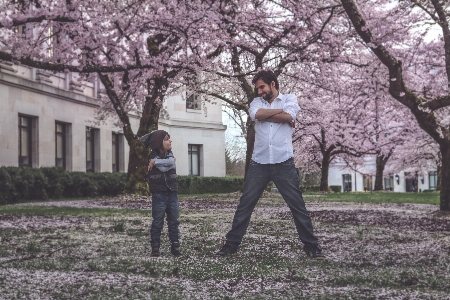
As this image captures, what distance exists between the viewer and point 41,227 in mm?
10977

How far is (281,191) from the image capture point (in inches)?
257

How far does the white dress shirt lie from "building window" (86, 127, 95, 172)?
29633mm

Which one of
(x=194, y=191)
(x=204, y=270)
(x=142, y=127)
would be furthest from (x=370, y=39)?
(x=194, y=191)

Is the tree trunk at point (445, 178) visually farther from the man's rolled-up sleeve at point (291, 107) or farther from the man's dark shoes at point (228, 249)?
the man's dark shoes at point (228, 249)

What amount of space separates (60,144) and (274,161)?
Answer: 27.3 m

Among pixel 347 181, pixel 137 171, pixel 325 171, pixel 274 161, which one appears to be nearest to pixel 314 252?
pixel 274 161

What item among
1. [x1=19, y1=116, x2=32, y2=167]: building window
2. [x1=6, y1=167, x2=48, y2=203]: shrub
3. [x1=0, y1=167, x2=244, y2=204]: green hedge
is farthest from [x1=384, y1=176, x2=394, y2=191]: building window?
[x1=6, y1=167, x2=48, y2=203]: shrub

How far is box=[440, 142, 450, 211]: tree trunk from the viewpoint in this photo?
14234 mm

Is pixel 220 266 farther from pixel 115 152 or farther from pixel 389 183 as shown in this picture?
pixel 389 183

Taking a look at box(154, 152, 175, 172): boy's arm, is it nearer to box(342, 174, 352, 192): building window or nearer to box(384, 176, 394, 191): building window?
box(384, 176, 394, 191): building window

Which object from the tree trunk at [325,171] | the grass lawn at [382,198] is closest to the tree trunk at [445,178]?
the grass lawn at [382,198]

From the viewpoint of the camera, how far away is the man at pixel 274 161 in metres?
6.50

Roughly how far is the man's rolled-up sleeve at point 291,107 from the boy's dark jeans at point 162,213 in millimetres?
1658

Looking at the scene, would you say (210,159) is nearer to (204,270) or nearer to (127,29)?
(127,29)
